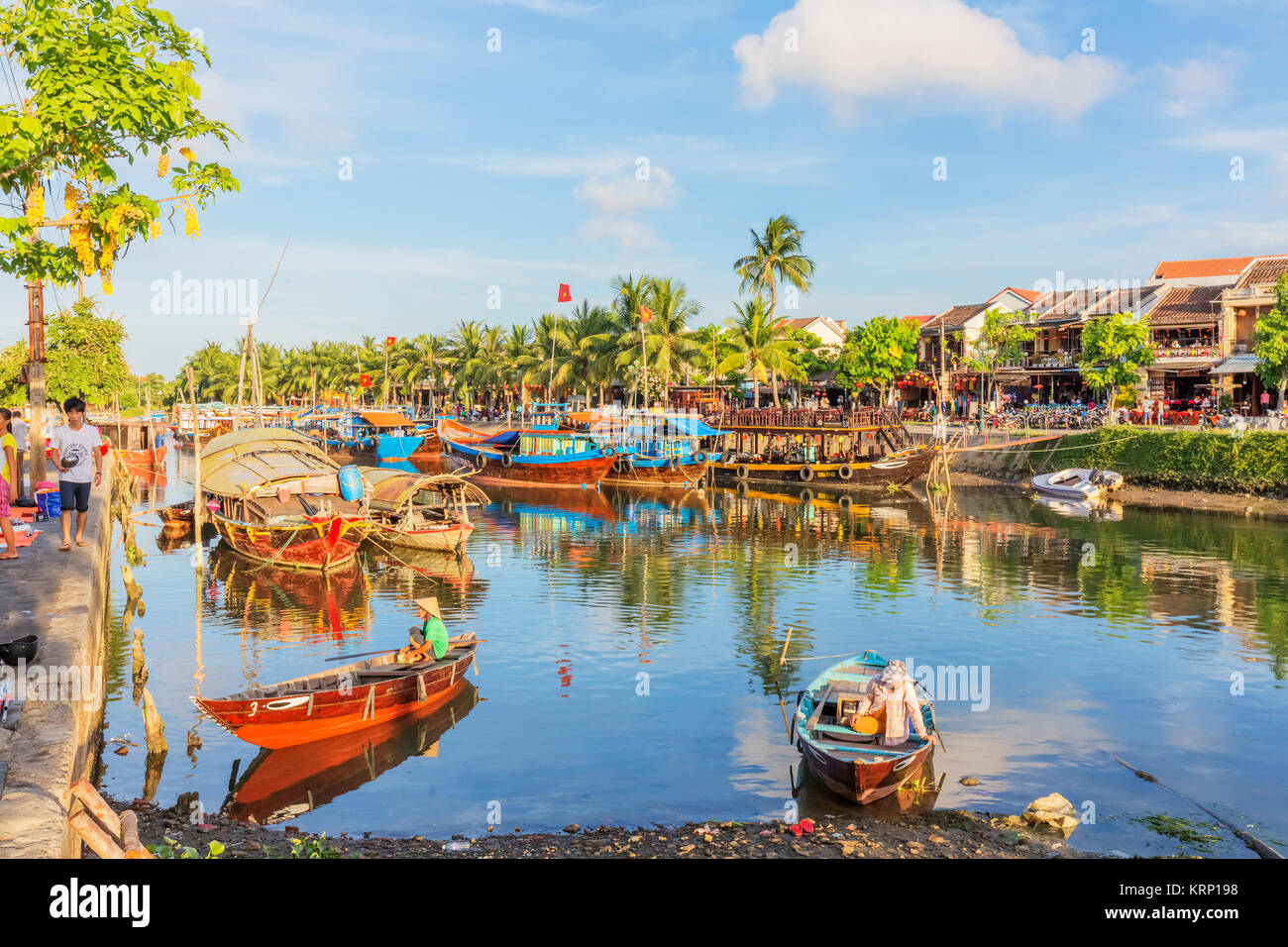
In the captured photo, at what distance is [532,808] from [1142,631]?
15.7m

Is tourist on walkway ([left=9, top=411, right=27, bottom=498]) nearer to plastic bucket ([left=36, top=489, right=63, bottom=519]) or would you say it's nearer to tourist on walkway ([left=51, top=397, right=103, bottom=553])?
plastic bucket ([left=36, top=489, right=63, bottom=519])

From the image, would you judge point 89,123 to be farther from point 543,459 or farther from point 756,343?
point 756,343

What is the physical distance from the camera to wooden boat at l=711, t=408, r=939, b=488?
4966 cm

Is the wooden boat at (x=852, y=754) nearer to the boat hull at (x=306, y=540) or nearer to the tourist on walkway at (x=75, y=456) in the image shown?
the tourist on walkway at (x=75, y=456)

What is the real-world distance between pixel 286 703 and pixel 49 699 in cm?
426

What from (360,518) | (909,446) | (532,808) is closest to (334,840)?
(532,808)

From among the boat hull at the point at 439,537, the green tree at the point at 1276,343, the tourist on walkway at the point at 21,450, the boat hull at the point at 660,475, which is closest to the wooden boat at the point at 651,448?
the boat hull at the point at 660,475

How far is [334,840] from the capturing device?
1089 cm

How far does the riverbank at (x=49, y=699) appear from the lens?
6.72 m

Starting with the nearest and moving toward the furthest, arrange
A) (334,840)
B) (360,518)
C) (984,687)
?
(334,840), (984,687), (360,518)

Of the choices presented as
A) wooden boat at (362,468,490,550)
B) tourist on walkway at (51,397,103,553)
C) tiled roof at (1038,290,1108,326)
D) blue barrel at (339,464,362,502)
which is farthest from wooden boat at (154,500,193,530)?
tiled roof at (1038,290,1108,326)

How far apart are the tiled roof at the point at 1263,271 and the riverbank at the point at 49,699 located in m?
57.7
